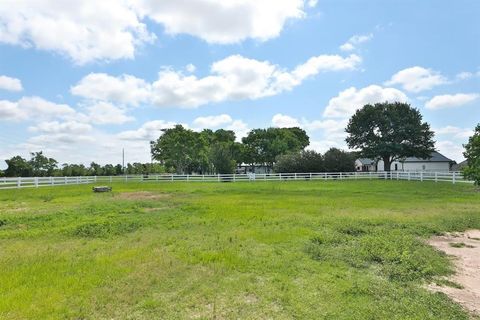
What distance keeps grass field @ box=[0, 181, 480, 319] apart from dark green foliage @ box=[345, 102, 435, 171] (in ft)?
128

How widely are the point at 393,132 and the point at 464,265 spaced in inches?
1740

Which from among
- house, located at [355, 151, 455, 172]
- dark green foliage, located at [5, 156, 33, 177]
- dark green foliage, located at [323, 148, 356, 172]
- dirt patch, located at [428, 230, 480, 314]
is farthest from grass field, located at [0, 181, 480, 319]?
house, located at [355, 151, 455, 172]

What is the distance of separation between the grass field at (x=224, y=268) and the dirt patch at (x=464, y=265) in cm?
22

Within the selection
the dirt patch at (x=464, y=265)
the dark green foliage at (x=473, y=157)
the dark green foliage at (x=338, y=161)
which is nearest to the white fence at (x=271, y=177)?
the dark green foliage at (x=338, y=161)

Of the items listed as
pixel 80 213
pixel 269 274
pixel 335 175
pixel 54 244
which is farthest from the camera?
pixel 335 175

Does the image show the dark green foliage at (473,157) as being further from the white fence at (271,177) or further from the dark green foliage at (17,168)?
the dark green foliage at (17,168)

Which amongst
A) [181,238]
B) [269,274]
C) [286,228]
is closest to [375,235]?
[286,228]

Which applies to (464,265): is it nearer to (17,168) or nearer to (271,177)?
(271,177)

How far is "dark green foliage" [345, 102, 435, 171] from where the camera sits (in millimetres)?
45750

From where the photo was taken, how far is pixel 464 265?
18.3 ft

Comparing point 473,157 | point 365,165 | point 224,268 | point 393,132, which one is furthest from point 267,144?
point 224,268

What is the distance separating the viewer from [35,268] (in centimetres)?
519

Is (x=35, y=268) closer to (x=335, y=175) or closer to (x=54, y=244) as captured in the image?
(x=54, y=244)

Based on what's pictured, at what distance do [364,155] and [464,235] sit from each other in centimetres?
4228
